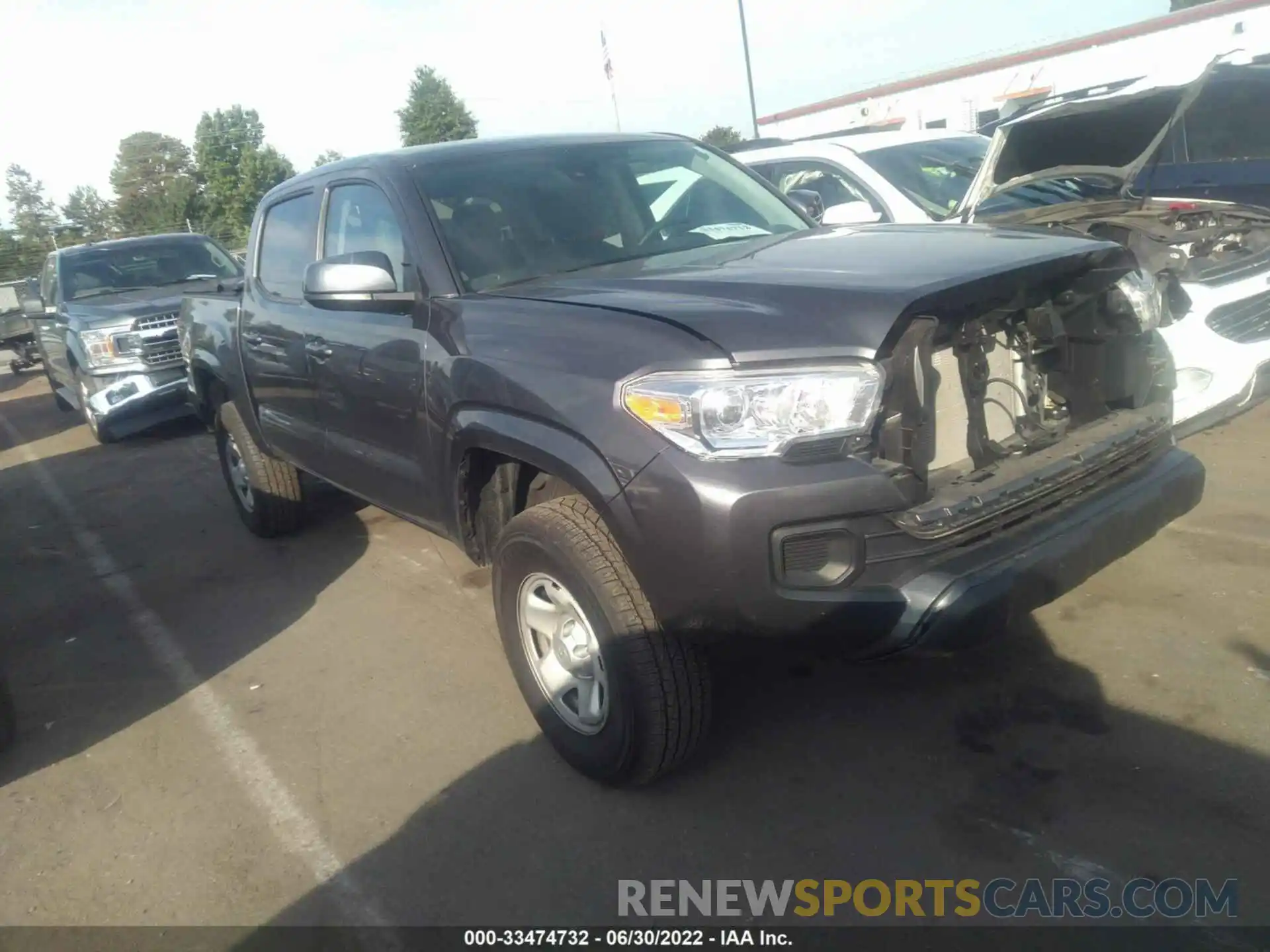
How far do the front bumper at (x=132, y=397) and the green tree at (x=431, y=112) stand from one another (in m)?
55.6

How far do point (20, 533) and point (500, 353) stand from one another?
17.5 ft

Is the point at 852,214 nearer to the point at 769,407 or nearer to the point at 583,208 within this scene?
the point at 583,208

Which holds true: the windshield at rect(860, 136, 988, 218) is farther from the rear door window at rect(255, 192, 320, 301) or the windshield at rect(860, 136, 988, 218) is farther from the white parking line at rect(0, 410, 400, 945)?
the white parking line at rect(0, 410, 400, 945)

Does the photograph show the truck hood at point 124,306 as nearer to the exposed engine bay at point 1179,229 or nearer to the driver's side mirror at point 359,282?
the driver's side mirror at point 359,282

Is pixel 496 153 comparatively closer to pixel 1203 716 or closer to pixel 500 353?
pixel 500 353

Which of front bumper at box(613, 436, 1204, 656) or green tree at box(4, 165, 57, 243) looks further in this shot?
green tree at box(4, 165, 57, 243)

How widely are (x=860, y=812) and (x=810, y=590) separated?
2.58ft

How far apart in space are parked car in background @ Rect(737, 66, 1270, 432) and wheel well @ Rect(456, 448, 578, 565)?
96.7 inches

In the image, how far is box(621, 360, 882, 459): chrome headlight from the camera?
249 cm

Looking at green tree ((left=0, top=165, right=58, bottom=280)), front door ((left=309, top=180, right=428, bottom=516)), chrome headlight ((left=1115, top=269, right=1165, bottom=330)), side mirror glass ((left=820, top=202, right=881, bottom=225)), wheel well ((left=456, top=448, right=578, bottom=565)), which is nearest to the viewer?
chrome headlight ((left=1115, top=269, right=1165, bottom=330))

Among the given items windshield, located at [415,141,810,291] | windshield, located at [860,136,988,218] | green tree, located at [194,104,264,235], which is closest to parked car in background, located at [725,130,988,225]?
windshield, located at [860,136,988,218]

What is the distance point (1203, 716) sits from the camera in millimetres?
3078

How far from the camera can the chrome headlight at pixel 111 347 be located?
29.3 feet

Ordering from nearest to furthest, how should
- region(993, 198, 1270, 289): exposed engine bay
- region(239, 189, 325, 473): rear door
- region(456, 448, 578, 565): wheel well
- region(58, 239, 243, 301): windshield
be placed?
region(456, 448, 578, 565): wheel well
region(239, 189, 325, 473): rear door
region(993, 198, 1270, 289): exposed engine bay
region(58, 239, 243, 301): windshield
